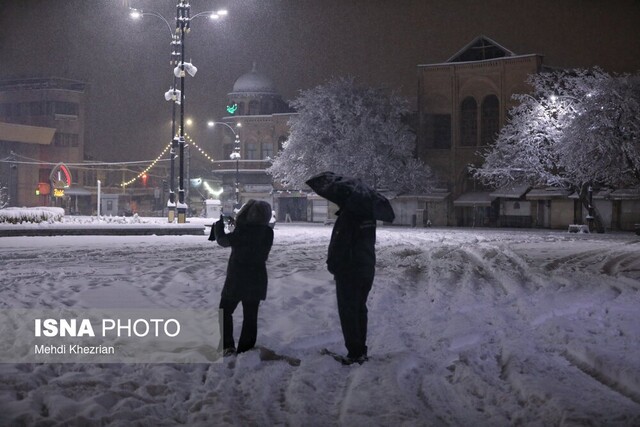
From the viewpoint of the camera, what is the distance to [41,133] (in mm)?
78562

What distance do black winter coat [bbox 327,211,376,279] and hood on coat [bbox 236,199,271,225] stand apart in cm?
A: 74

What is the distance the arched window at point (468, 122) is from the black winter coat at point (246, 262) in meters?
52.9

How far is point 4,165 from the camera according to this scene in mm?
76125

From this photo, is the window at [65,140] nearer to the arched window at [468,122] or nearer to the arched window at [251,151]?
the arched window at [251,151]

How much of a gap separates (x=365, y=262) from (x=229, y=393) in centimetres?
185

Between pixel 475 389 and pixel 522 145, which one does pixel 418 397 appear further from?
pixel 522 145

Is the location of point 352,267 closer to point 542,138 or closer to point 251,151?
point 542,138

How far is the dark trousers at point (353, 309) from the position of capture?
269 inches

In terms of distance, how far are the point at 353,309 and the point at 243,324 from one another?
3.71 feet

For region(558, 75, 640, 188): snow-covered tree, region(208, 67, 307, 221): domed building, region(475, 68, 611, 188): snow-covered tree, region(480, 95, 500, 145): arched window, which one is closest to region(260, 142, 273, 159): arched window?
region(208, 67, 307, 221): domed building

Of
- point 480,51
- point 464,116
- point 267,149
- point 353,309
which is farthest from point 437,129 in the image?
point 353,309

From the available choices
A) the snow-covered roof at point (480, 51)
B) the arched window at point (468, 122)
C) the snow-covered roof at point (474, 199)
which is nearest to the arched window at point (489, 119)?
the arched window at point (468, 122)

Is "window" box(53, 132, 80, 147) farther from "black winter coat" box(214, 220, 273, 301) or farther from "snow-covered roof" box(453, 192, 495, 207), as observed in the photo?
"black winter coat" box(214, 220, 273, 301)

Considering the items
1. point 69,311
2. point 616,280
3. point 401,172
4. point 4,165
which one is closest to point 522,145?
point 401,172
